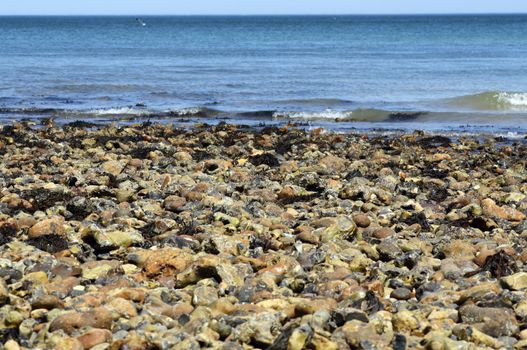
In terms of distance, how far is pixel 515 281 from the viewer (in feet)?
22.0

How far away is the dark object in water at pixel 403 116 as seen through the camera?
22500mm

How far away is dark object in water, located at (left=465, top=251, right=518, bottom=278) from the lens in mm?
7309

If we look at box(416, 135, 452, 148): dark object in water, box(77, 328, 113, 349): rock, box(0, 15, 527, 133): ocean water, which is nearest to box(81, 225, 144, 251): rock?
box(77, 328, 113, 349): rock

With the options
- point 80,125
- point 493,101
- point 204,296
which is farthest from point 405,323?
point 493,101

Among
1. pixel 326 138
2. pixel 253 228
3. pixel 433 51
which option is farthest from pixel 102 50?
pixel 253 228

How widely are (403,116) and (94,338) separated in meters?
18.5

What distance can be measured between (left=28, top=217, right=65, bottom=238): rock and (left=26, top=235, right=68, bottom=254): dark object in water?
3.1 inches

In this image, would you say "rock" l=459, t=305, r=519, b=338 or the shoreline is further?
"rock" l=459, t=305, r=519, b=338

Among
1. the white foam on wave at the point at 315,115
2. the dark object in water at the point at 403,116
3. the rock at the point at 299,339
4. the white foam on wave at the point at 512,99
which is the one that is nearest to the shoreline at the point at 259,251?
the rock at the point at 299,339

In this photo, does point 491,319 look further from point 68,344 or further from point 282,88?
point 282,88

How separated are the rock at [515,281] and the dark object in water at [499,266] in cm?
49

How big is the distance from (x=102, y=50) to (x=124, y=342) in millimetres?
51548

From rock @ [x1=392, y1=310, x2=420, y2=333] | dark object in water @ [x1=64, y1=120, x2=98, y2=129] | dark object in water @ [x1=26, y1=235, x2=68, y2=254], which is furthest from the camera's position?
dark object in water @ [x1=64, y1=120, x2=98, y2=129]

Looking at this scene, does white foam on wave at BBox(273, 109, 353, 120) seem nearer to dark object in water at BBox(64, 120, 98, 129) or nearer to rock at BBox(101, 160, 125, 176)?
dark object in water at BBox(64, 120, 98, 129)
